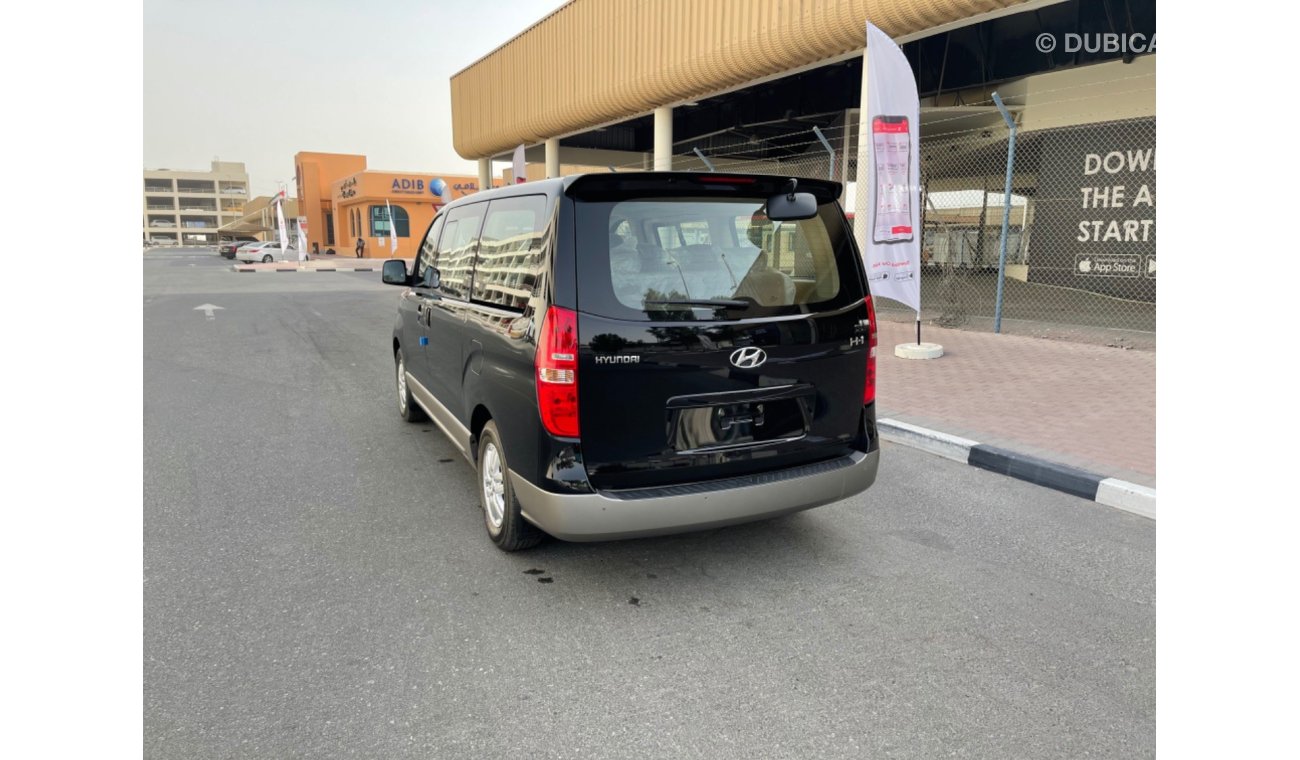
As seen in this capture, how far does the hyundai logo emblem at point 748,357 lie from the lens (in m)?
3.42

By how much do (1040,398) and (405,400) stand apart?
5.72 metres

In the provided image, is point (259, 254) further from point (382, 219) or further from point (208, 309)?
point (208, 309)

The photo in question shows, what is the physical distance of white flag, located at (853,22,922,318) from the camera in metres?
8.52

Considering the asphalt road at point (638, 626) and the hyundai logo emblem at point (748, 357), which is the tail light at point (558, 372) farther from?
the asphalt road at point (638, 626)

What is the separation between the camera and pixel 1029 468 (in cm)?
526

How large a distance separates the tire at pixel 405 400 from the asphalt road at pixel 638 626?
1.13 metres

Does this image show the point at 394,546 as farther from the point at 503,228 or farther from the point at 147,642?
the point at 503,228

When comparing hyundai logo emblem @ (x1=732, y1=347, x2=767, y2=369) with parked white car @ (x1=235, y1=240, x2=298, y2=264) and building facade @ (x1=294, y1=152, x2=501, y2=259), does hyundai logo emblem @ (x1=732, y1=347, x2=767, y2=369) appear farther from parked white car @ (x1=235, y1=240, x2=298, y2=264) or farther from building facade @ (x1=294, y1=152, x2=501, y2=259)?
parked white car @ (x1=235, y1=240, x2=298, y2=264)

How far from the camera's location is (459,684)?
2.82 metres

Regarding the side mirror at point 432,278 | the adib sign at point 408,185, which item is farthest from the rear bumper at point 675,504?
the adib sign at point 408,185

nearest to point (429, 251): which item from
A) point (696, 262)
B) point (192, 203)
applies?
point (696, 262)

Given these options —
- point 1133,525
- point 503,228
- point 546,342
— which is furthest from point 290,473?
point 1133,525

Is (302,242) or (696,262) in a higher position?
(302,242)

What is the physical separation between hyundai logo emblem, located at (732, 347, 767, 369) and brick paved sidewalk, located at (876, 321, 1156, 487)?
117 inches
